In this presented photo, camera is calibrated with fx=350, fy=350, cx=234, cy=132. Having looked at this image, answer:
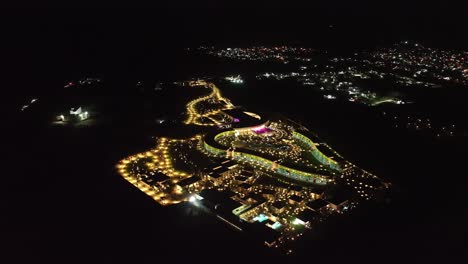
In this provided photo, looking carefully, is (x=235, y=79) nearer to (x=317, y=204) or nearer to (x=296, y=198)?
(x=296, y=198)

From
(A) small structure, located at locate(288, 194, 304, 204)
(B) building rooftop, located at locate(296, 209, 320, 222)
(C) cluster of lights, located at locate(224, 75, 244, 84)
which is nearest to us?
(B) building rooftop, located at locate(296, 209, 320, 222)

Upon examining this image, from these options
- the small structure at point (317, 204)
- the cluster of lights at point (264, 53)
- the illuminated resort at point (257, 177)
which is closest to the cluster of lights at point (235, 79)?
the cluster of lights at point (264, 53)

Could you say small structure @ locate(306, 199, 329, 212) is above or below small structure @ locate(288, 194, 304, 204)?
above

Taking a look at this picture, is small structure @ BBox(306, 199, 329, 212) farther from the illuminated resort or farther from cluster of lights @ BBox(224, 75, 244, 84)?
cluster of lights @ BBox(224, 75, 244, 84)

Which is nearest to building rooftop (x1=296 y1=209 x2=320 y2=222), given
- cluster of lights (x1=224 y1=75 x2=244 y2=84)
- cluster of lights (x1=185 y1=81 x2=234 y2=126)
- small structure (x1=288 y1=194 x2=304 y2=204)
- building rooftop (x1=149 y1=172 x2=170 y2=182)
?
small structure (x1=288 y1=194 x2=304 y2=204)

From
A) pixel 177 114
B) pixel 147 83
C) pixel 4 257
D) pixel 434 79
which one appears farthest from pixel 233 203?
pixel 434 79

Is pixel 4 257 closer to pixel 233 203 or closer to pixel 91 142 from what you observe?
pixel 233 203

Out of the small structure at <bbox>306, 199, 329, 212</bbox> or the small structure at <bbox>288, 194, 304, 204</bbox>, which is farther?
the small structure at <bbox>288, 194, 304, 204</bbox>

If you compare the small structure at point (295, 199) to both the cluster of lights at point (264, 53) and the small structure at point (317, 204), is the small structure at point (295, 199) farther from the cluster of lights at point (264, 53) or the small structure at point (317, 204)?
the cluster of lights at point (264, 53)
